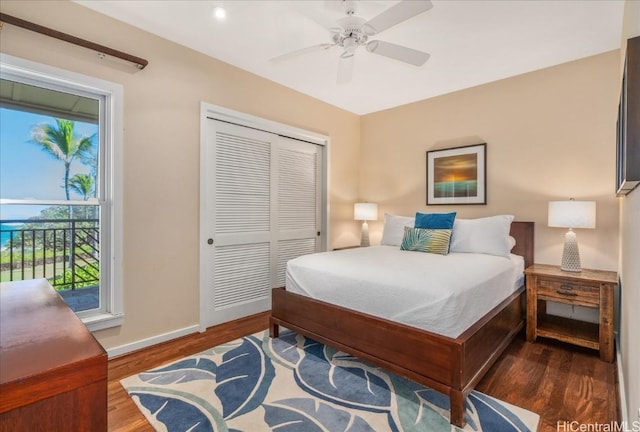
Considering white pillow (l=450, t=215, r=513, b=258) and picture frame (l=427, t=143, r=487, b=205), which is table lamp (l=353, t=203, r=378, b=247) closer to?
picture frame (l=427, t=143, r=487, b=205)

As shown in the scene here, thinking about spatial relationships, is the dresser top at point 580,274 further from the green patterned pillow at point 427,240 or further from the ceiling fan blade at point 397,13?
the ceiling fan blade at point 397,13

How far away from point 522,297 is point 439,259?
3.09 feet

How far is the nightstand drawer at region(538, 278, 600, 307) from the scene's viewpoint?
2482 millimetres

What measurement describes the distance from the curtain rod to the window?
0.70 ft

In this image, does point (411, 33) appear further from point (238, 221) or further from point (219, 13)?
point (238, 221)

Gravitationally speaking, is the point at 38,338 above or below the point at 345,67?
below

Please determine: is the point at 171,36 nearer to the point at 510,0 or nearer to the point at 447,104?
the point at 510,0

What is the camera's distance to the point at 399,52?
7.50 ft

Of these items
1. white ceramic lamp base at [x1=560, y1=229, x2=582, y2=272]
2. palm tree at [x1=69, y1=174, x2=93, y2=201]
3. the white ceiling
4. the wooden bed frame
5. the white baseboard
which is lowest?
the white baseboard

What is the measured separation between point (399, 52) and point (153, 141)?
6.84 ft


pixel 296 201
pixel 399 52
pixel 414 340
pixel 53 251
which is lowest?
pixel 414 340

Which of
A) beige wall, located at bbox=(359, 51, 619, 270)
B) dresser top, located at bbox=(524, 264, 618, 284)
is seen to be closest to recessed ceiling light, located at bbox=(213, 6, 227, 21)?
beige wall, located at bbox=(359, 51, 619, 270)

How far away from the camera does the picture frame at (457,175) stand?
362 centimetres

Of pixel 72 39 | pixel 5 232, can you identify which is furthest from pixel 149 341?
pixel 72 39
